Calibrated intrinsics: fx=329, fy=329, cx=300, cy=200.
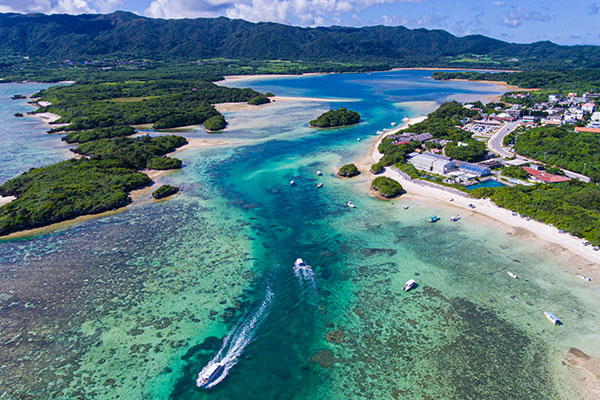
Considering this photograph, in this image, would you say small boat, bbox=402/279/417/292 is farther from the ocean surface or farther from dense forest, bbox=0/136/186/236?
dense forest, bbox=0/136/186/236

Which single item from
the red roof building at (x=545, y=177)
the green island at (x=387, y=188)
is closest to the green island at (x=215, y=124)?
the green island at (x=387, y=188)

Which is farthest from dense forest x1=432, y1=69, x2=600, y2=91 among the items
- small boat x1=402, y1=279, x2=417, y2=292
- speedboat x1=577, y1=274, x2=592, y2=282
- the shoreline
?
small boat x1=402, y1=279, x2=417, y2=292

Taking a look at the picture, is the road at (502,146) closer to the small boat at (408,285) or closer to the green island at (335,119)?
the green island at (335,119)

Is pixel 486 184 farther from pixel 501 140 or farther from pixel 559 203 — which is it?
pixel 501 140

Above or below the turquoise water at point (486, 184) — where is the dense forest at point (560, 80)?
above

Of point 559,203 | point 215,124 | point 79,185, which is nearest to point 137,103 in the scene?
point 215,124

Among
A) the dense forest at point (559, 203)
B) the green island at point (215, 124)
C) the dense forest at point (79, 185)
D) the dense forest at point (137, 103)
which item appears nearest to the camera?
the dense forest at point (559, 203)

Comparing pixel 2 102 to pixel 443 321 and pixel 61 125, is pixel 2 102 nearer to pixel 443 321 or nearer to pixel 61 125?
pixel 61 125
